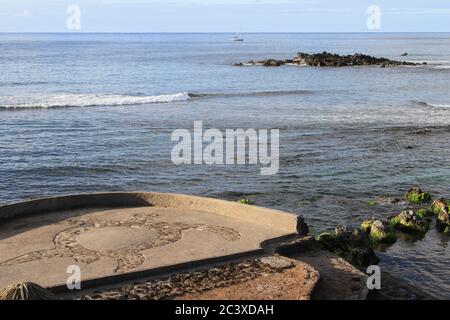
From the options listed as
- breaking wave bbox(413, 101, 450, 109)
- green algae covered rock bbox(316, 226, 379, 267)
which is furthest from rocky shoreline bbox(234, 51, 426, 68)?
green algae covered rock bbox(316, 226, 379, 267)

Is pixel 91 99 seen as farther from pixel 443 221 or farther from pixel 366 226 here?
pixel 443 221

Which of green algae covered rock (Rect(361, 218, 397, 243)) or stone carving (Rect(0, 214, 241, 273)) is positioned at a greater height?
stone carving (Rect(0, 214, 241, 273))

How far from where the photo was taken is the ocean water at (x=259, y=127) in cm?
2208

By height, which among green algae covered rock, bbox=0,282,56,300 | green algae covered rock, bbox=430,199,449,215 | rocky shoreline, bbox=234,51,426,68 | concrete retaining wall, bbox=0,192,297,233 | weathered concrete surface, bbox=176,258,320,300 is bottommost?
green algae covered rock, bbox=430,199,449,215

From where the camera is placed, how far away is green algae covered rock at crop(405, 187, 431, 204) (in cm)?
2196

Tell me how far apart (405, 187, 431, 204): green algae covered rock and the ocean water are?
0.79 meters

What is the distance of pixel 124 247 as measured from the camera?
1312 centimetres

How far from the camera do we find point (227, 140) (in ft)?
109

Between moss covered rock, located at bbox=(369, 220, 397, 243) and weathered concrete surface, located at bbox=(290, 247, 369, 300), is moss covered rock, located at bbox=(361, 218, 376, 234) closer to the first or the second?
moss covered rock, located at bbox=(369, 220, 397, 243)

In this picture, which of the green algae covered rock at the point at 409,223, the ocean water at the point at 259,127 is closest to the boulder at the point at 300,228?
the ocean water at the point at 259,127

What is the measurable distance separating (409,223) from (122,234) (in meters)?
9.37

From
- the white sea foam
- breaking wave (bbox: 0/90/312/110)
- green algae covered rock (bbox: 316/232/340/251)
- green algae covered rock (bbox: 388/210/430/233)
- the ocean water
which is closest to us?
green algae covered rock (bbox: 316/232/340/251)

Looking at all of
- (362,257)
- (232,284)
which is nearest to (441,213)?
(362,257)

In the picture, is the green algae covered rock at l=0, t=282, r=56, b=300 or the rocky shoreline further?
the rocky shoreline
